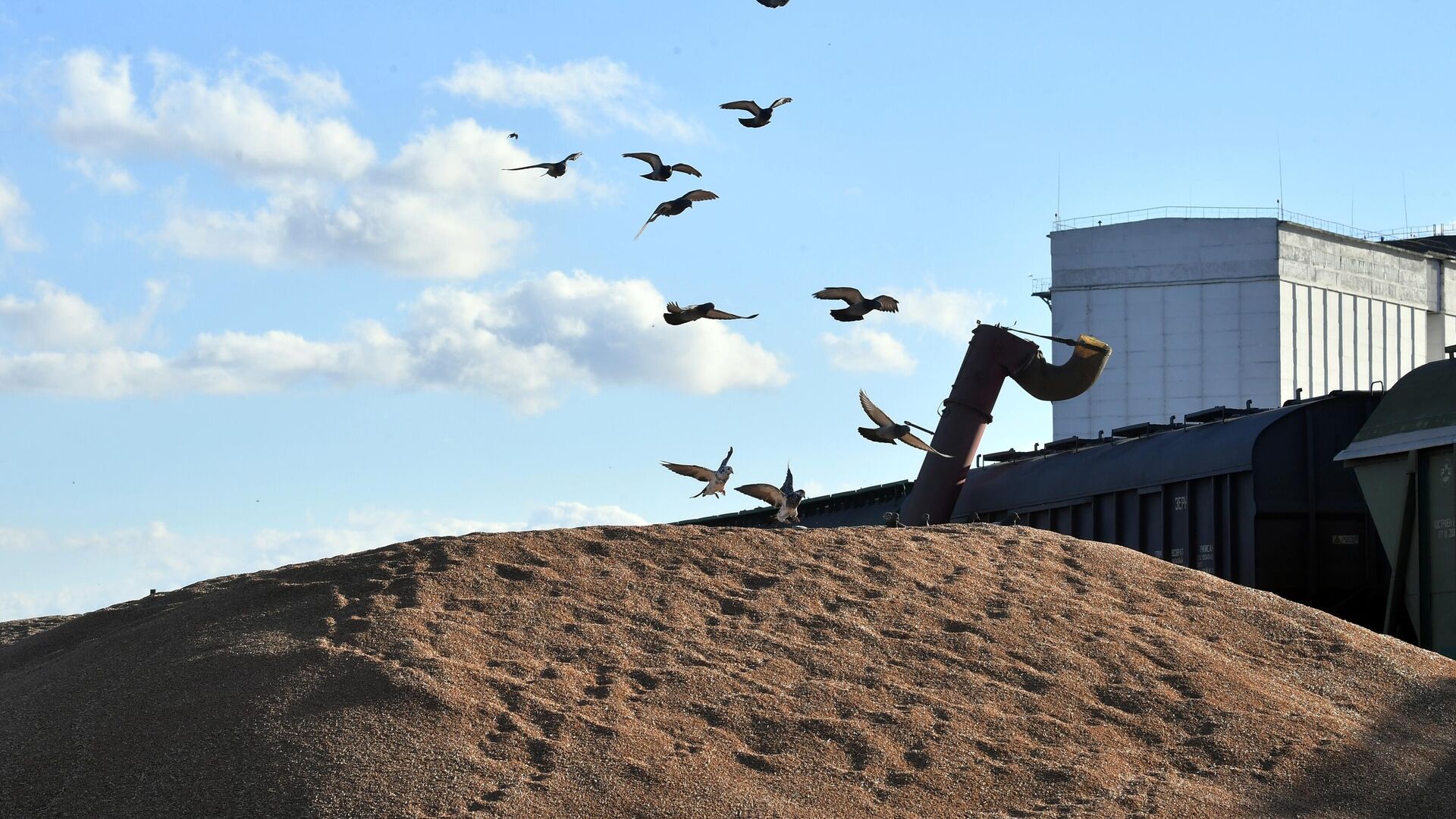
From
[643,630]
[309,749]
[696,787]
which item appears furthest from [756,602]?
[309,749]

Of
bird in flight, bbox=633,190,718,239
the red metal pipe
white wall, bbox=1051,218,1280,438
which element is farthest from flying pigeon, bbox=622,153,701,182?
white wall, bbox=1051,218,1280,438

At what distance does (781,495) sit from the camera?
51.5 feet

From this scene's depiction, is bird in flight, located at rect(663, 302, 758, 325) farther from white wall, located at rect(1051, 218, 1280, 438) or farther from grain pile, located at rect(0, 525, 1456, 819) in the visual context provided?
white wall, located at rect(1051, 218, 1280, 438)

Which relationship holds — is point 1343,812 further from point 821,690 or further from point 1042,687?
point 821,690

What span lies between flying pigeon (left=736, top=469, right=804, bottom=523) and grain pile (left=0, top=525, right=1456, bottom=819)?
446mm

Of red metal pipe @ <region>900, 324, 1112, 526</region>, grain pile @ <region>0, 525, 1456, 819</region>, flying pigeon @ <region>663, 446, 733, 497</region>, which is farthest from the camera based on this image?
red metal pipe @ <region>900, 324, 1112, 526</region>

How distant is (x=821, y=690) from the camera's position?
1194cm

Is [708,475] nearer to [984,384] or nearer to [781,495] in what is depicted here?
[781,495]

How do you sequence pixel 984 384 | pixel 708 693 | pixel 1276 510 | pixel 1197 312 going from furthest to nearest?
pixel 1197 312, pixel 984 384, pixel 1276 510, pixel 708 693

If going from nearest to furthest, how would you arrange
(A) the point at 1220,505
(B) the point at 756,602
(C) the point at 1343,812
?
(C) the point at 1343,812, (B) the point at 756,602, (A) the point at 1220,505

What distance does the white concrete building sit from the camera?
62.6m

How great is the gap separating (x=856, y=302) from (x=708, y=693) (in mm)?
5384

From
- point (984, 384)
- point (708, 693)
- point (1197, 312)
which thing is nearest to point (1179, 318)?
point (1197, 312)

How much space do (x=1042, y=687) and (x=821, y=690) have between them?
2.04m
